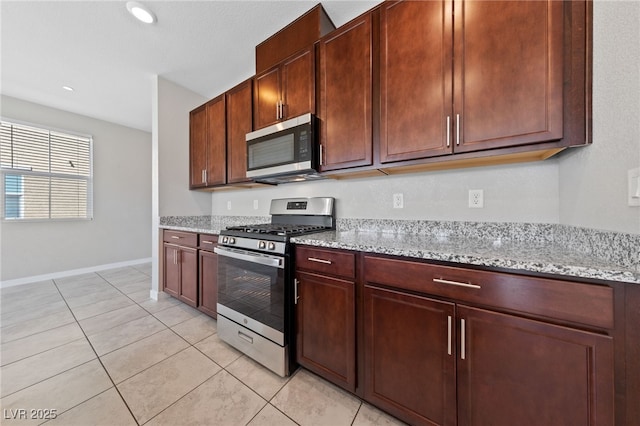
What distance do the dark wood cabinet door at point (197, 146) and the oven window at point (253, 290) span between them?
1.46 m

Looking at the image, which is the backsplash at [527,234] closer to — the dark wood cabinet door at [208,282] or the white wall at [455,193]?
the white wall at [455,193]

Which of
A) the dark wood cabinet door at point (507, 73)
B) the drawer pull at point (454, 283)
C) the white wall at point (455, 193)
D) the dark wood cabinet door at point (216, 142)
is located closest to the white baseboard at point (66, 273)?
the dark wood cabinet door at point (216, 142)

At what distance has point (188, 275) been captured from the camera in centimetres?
242

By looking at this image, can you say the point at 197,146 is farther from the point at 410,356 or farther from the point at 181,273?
the point at 410,356

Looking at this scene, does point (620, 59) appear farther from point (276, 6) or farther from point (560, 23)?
point (276, 6)

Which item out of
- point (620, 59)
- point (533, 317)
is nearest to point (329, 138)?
point (620, 59)

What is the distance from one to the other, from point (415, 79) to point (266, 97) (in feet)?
4.37

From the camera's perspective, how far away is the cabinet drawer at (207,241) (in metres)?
2.14

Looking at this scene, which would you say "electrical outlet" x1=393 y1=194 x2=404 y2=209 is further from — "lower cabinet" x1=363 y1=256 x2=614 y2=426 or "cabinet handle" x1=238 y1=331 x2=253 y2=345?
"cabinet handle" x1=238 y1=331 x2=253 y2=345

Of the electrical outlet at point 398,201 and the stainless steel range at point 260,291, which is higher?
the electrical outlet at point 398,201

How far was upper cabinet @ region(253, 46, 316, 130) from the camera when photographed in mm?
1807

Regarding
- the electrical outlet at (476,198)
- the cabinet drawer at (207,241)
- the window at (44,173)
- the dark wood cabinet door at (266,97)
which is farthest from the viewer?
the window at (44,173)

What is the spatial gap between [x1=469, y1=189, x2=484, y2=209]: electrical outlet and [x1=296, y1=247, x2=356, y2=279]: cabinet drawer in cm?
89

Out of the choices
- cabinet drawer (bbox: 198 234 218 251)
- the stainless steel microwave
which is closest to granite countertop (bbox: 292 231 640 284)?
the stainless steel microwave
